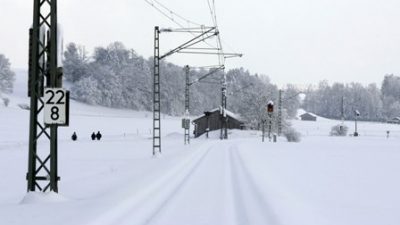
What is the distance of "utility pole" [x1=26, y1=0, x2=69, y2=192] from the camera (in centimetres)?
995

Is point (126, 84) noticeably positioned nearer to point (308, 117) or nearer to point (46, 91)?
point (308, 117)

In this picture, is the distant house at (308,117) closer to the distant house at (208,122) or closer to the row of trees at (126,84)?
the row of trees at (126,84)

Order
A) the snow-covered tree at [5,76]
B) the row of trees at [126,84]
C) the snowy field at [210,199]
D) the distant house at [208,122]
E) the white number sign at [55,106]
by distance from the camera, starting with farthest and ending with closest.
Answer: the row of trees at [126,84] < the snow-covered tree at [5,76] < the distant house at [208,122] < the white number sign at [55,106] < the snowy field at [210,199]

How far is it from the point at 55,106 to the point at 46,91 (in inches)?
14.5

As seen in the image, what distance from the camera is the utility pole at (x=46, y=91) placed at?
9.95 m

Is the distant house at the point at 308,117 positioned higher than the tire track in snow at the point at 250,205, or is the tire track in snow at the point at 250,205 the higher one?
the distant house at the point at 308,117

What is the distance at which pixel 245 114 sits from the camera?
94.6m

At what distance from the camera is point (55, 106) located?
9977mm

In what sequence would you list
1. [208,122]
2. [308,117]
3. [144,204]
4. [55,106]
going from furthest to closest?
[308,117]
[208,122]
[144,204]
[55,106]

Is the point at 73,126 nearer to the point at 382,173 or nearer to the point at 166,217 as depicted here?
the point at 382,173

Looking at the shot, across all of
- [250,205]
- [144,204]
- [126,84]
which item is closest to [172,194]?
[144,204]

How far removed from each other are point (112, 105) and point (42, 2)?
132 m

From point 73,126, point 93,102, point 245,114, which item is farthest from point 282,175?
point 93,102

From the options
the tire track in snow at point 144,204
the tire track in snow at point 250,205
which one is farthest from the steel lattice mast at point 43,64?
the tire track in snow at point 250,205
